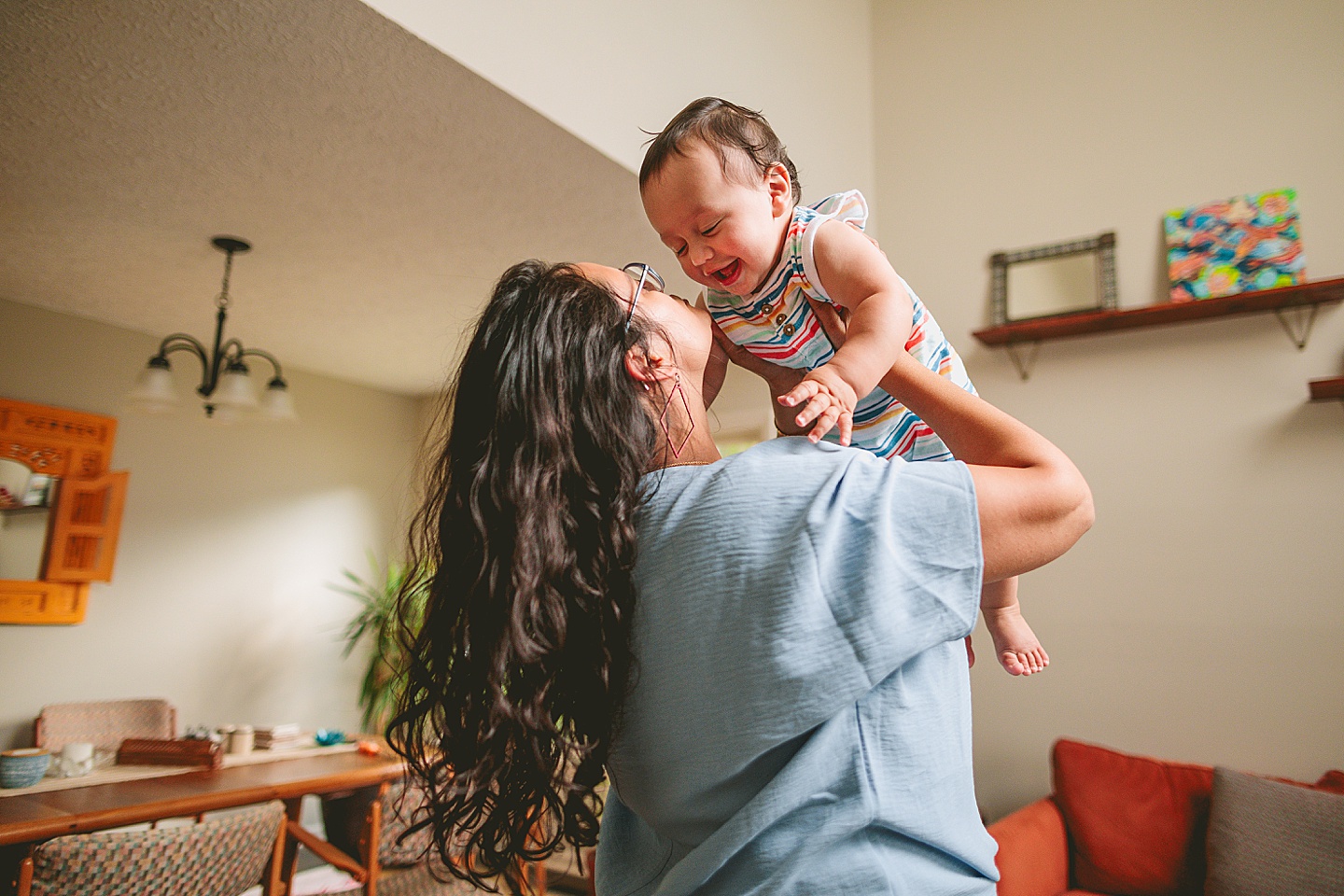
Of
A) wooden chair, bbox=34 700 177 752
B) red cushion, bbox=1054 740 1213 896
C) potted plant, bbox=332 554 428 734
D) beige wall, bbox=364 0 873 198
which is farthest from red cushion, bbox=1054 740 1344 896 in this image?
wooden chair, bbox=34 700 177 752

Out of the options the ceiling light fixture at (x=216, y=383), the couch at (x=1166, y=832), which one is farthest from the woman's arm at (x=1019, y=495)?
the ceiling light fixture at (x=216, y=383)

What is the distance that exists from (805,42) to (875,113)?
2.58 feet

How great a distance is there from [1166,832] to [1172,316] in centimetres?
179

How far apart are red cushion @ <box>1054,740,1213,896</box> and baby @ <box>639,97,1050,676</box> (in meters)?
2.04

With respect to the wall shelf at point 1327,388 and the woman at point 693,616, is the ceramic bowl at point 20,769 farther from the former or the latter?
the wall shelf at point 1327,388

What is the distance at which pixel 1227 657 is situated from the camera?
9.50 feet

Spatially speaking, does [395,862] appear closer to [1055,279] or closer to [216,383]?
[216,383]

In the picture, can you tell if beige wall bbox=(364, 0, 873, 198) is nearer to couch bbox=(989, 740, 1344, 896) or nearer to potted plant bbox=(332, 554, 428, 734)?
couch bbox=(989, 740, 1344, 896)

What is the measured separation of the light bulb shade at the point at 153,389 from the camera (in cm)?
307

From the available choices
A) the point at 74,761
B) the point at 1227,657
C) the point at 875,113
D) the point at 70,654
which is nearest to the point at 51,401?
the point at 70,654

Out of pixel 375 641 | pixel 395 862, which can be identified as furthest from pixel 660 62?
pixel 375 641

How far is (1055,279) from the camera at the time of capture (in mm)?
3369

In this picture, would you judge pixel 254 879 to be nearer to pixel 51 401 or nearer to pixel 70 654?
pixel 70 654

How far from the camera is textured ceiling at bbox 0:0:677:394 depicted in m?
1.91
